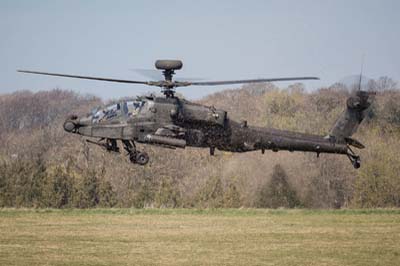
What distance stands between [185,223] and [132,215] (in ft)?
14.1

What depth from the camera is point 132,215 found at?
4075 centimetres

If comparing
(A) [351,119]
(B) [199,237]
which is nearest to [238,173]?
(B) [199,237]

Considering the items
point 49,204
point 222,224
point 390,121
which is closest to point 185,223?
point 222,224

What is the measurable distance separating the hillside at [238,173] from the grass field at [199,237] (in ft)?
14.4

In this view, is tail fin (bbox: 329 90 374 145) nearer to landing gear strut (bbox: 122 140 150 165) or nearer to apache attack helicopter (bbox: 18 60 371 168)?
apache attack helicopter (bbox: 18 60 371 168)

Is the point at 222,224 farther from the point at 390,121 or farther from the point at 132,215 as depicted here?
the point at 390,121

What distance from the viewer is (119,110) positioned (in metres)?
27.6

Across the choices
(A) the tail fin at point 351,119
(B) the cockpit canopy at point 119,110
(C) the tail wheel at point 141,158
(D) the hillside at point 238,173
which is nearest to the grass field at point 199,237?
(C) the tail wheel at point 141,158

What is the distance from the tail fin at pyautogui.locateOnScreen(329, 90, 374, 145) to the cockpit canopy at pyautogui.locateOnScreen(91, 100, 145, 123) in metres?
6.67

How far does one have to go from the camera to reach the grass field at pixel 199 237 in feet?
89.0

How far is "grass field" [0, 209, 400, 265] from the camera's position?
1069 inches

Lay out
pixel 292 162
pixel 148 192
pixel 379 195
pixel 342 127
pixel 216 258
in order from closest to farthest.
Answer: pixel 216 258 → pixel 342 127 → pixel 292 162 → pixel 379 195 → pixel 148 192

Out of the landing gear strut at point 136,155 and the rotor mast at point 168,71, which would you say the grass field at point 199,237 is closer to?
the landing gear strut at point 136,155

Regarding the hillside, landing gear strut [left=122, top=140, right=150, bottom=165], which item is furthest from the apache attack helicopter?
the hillside
